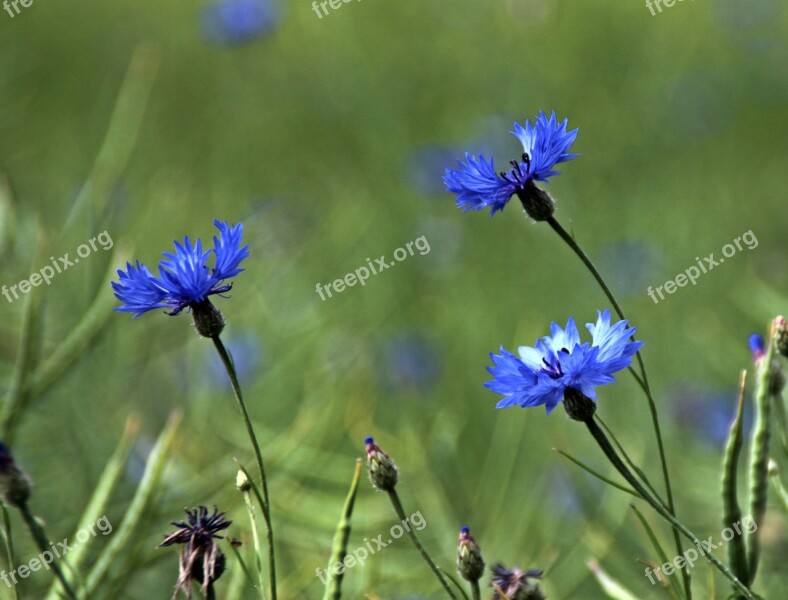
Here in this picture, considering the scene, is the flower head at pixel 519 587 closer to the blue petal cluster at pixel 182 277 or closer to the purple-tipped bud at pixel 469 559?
the purple-tipped bud at pixel 469 559

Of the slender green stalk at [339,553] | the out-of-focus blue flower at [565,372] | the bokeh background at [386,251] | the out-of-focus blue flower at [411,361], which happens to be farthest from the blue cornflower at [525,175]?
the out-of-focus blue flower at [411,361]

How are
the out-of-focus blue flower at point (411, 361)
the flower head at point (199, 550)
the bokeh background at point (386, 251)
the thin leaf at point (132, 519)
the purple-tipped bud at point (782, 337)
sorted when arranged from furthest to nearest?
the out-of-focus blue flower at point (411, 361), the bokeh background at point (386, 251), the thin leaf at point (132, 519), the purple-tipped bud at point (782, 337), the flower head at point (199, 550)

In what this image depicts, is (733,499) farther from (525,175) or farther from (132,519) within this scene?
(132,519)

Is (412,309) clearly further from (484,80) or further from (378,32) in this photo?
(378,32)

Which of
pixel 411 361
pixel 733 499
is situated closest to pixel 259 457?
pixel 733 499

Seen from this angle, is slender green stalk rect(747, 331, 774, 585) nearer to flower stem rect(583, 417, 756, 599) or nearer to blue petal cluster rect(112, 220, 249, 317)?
flower stem rect(583, 417, 756, 599)

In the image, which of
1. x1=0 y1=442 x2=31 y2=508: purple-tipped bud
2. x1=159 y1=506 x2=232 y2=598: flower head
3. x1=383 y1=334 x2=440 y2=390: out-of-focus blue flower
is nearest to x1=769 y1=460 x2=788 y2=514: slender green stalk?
x1=159 y1=506 x2=232 y2=598: flower head
